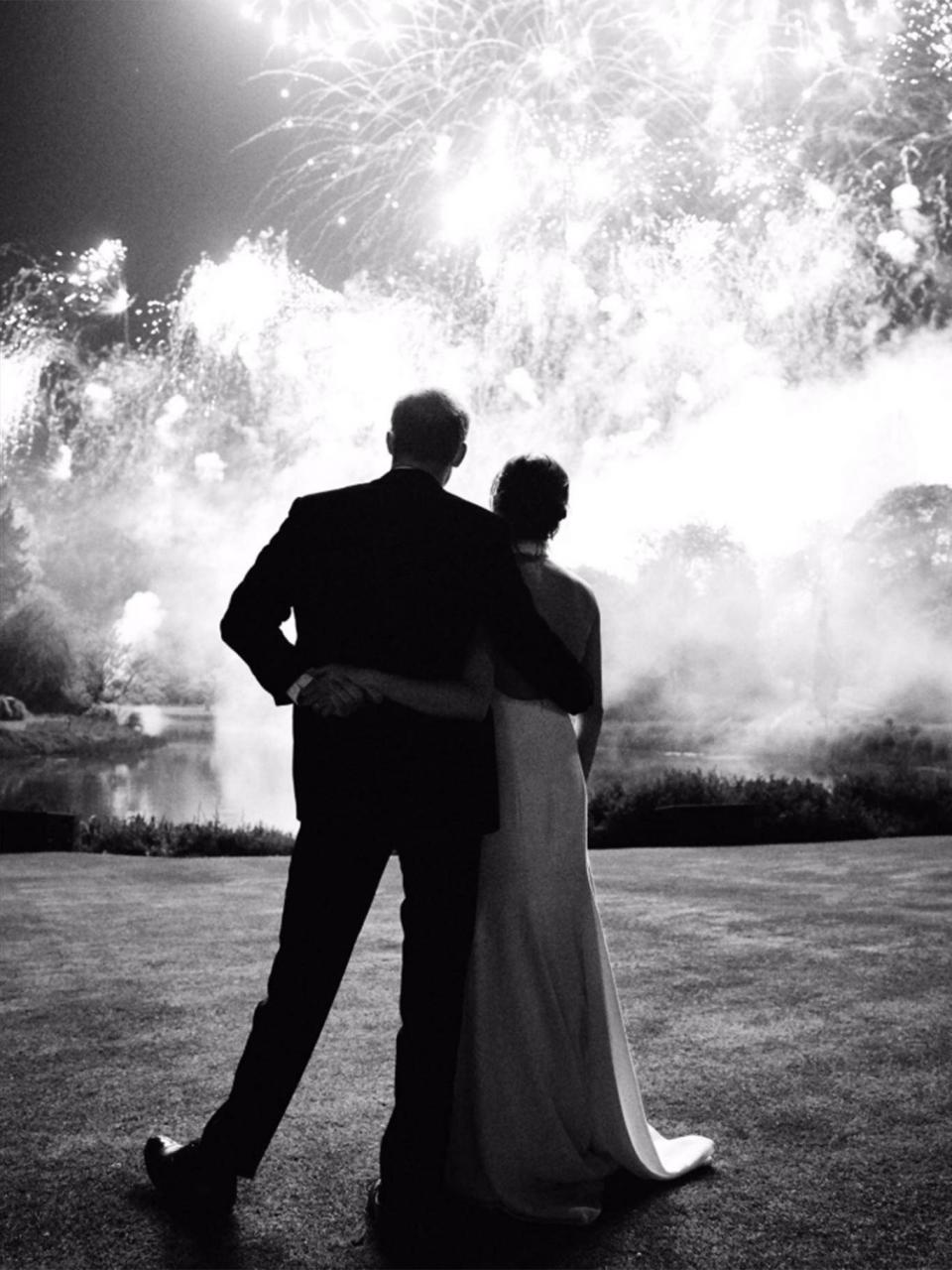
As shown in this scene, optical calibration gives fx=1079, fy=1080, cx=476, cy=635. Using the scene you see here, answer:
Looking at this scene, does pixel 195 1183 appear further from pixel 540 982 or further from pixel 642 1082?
pixel 642 1082

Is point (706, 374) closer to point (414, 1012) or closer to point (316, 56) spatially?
point (316, 56)

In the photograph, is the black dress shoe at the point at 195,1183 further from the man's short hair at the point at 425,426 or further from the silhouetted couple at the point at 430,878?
the man's short hair at the point at 425,426

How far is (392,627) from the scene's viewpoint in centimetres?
257

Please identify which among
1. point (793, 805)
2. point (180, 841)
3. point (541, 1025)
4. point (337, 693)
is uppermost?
point (337, 693)

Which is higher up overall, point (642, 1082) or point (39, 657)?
point (39, 657)

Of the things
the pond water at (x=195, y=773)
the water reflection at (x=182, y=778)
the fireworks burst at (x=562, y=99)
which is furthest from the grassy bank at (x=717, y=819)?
the fireworks burst at (x=562, y=99)

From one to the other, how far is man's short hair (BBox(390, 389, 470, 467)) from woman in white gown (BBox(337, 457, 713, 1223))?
1.08 feet

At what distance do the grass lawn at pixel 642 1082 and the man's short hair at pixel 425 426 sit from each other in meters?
1.86

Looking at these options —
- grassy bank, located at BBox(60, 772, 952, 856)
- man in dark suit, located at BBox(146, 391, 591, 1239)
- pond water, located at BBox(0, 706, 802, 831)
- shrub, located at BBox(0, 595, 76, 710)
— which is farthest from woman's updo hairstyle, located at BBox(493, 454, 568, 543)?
shrub, located at BBox(0, 595, 76, 710)

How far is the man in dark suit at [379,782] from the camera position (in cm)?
251

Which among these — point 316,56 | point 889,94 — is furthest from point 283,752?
point 889,94

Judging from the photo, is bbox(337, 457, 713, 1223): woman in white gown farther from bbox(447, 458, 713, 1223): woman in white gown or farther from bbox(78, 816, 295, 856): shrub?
bbox(78, 816, 295, 856): shrub

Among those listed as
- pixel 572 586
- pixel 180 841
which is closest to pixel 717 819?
pixel 180 841

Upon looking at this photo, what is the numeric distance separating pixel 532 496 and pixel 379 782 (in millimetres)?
953
